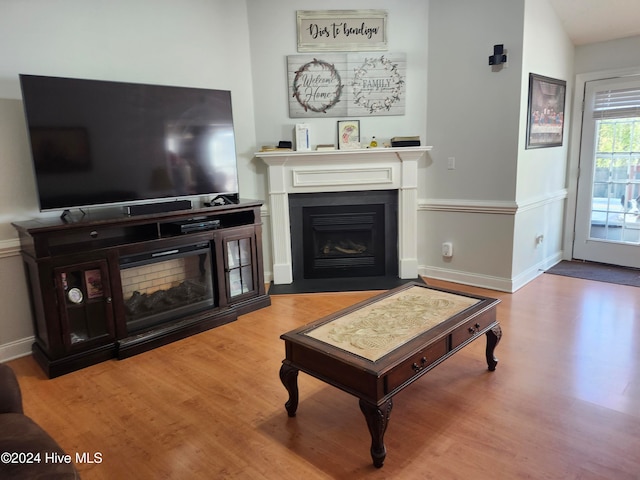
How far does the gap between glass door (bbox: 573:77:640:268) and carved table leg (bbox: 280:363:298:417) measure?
417 cm

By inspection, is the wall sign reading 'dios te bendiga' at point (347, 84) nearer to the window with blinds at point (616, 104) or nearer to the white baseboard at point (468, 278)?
the white baseboard at point (468, 278)

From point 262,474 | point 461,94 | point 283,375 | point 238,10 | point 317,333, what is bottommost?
point 262,474

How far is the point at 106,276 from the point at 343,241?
234 cm

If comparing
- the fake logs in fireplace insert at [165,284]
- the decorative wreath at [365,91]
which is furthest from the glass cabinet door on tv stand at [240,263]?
the decorative wreath at [365,91]

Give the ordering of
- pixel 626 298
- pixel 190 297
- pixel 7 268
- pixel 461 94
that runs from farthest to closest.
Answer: pixel 461 94, pixel 626 298, pixel 190 297, pixel 7 268

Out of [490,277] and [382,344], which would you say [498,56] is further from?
[382,344]

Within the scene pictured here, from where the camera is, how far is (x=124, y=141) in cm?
313

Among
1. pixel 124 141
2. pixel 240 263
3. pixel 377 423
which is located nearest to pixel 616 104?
pixel 240 263

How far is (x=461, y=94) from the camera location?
4098 mm

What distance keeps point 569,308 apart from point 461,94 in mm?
2094

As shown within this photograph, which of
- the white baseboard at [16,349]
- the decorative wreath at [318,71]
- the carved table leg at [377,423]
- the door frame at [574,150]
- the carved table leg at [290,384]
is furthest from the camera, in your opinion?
the door frame at [574,150]

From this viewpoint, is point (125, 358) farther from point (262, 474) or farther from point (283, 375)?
point (262, 474)

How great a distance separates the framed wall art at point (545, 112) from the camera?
13.1 feet

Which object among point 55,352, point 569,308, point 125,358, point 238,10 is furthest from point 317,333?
point 238,10
